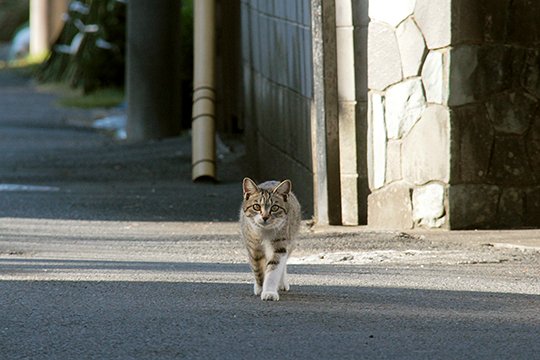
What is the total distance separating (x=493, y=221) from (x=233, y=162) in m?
7.16

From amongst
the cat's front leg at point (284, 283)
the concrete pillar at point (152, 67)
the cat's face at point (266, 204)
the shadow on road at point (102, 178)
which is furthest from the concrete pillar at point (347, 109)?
the concrete pillar at point (152, 67)

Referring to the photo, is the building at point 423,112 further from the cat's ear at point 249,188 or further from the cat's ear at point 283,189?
the cat's ear at point 249,188

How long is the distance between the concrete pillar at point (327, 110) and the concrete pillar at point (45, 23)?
2739 cm

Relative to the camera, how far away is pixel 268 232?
8.19 meters

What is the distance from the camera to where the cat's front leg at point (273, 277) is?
26.5 ft

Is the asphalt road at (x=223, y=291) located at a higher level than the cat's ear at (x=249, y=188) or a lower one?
lower

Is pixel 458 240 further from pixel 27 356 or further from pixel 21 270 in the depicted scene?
pixel 27 356

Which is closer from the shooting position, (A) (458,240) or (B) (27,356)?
(B) (27,356)

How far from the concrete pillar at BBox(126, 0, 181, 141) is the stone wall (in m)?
9.51

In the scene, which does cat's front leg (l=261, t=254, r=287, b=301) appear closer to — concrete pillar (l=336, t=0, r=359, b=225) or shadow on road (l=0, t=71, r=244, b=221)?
concrete pillar (l=336, t=0, r=359, b=225)

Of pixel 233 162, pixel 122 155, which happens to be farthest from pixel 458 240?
pixel 122 155

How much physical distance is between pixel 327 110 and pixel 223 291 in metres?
3.88

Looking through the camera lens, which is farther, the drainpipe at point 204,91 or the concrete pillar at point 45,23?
the concrete pillar at point 45,23

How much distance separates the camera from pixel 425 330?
23.7 ft
